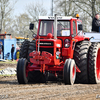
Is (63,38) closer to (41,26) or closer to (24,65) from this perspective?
(41,26)

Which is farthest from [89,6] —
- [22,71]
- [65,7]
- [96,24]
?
[22,71]

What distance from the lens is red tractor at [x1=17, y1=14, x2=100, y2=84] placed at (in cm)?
884

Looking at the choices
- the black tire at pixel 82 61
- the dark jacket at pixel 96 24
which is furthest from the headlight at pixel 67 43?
the dark jacket at pixel 96 24

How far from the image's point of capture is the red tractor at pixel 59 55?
884 centimetres

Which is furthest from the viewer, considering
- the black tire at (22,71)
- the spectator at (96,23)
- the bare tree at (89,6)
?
the bare tree at (89,6)

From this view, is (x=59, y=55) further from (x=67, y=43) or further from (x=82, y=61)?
(x=82, y=61)

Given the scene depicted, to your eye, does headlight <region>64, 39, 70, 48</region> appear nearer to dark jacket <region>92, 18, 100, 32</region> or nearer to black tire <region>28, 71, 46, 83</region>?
black tire <region>28, 71, 46, 83</region>

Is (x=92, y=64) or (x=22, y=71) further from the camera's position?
(x=92, y=64)

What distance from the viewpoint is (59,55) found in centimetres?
930

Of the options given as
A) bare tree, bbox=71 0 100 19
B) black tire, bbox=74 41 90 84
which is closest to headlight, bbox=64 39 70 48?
black tire, bbox=74 41 90 84

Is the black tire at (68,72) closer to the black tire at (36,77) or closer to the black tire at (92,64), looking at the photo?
the black tire at (92,64)

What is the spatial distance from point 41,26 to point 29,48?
3.02 feet

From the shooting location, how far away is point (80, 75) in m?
9.33

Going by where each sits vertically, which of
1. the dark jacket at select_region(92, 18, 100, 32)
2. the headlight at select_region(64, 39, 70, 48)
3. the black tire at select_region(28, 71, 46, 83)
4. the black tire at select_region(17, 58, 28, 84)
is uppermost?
the dark jacket at select_region(92, 18, 100, 32)
